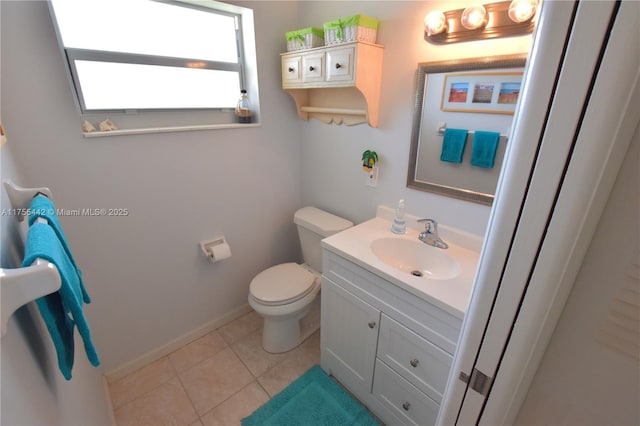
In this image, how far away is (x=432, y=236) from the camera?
1417mm

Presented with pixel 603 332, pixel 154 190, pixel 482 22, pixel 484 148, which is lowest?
pixel 154 190

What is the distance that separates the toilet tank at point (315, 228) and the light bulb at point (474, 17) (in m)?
1.14

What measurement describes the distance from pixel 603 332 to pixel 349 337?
1200mm

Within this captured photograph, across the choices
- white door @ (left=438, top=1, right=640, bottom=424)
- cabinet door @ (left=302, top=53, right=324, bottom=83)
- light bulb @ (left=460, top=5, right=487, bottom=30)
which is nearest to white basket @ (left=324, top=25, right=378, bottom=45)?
cabinet door @ (left=302, top=53, right=324, bottom=83)

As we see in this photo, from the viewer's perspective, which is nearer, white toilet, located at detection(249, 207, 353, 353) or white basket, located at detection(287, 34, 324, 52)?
white basket, located at detection(287, 34, 324, 52)

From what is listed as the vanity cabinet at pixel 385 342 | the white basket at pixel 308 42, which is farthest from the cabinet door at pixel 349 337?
the white basket at pixel 308 42

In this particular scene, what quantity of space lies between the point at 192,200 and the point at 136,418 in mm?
1177

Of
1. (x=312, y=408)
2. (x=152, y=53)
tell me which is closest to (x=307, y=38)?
(x=152, y=53)

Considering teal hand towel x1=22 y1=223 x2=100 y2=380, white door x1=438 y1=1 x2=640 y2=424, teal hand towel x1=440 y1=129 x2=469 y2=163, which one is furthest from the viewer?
teal hand towel x1=440 y1=129 x2=469 y2=163

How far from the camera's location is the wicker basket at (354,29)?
135cm

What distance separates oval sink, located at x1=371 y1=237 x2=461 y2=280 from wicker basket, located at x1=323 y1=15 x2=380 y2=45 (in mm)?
990

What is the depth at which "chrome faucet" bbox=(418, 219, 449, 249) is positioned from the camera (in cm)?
140

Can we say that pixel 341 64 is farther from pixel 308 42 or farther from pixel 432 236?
pixel 432 236

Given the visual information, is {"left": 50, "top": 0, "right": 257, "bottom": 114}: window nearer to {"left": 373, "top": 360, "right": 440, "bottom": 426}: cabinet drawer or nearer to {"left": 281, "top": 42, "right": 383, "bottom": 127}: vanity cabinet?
{"left": 281, "top": 42, "right": 383, "bottom": 127}: vanity cabinet
